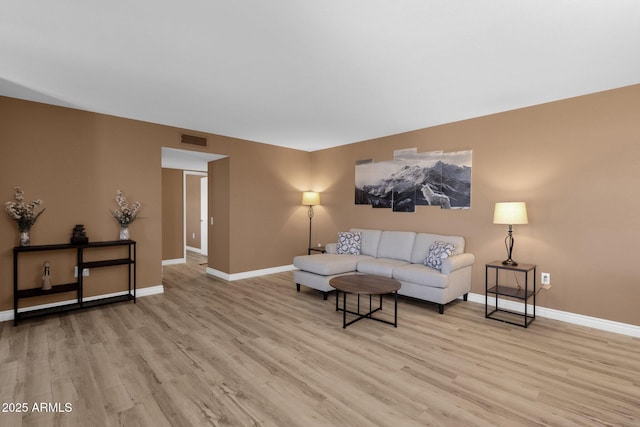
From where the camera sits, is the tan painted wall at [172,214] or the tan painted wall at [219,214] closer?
the tan painted wall at [219,214]

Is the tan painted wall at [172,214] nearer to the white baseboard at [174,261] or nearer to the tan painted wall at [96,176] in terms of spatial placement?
the white baseboard at [174,261]

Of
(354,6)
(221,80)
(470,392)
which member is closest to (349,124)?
(221,80)

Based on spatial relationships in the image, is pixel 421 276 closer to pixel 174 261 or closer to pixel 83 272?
pixel 83 272

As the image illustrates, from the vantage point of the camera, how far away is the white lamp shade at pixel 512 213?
3.40m

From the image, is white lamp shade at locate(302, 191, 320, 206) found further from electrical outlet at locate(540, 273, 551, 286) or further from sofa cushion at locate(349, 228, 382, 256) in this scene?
electrical outlet at locate(540, 273, 551, 286)

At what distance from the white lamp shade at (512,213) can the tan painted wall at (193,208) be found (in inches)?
286

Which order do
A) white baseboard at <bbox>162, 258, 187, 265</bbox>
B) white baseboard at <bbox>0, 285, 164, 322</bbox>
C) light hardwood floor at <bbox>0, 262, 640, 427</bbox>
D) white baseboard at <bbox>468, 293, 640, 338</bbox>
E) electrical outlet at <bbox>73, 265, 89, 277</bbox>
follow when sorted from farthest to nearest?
1. white baseboard at <bbox>162, 258, 187, 265</bbox>
2. electrical outlet at <bbox>73, 265, 89, 277</bbox>
3. white baseboard at <bbox>0, 285, 164, 322</bbox>
4. white baseboard at <bbox>468, 293, 640, 338</bbox>
5. light hardwood floor at <bbox>0, 262, 640, 427</bbox>

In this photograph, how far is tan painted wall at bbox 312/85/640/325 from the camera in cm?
309

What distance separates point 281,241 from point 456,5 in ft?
15.8

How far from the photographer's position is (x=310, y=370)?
2.39 meters

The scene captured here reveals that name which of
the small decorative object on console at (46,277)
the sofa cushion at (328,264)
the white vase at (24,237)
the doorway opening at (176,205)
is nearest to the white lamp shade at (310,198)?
the sofa cushion at (328,264)

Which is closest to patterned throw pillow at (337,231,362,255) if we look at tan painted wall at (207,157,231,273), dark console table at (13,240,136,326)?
tan painted wall at (207,157,231,273)

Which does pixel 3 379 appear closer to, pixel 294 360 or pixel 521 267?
pixel 294 360

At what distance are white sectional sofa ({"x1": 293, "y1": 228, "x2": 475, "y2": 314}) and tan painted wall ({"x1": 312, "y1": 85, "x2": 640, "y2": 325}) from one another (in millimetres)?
342
